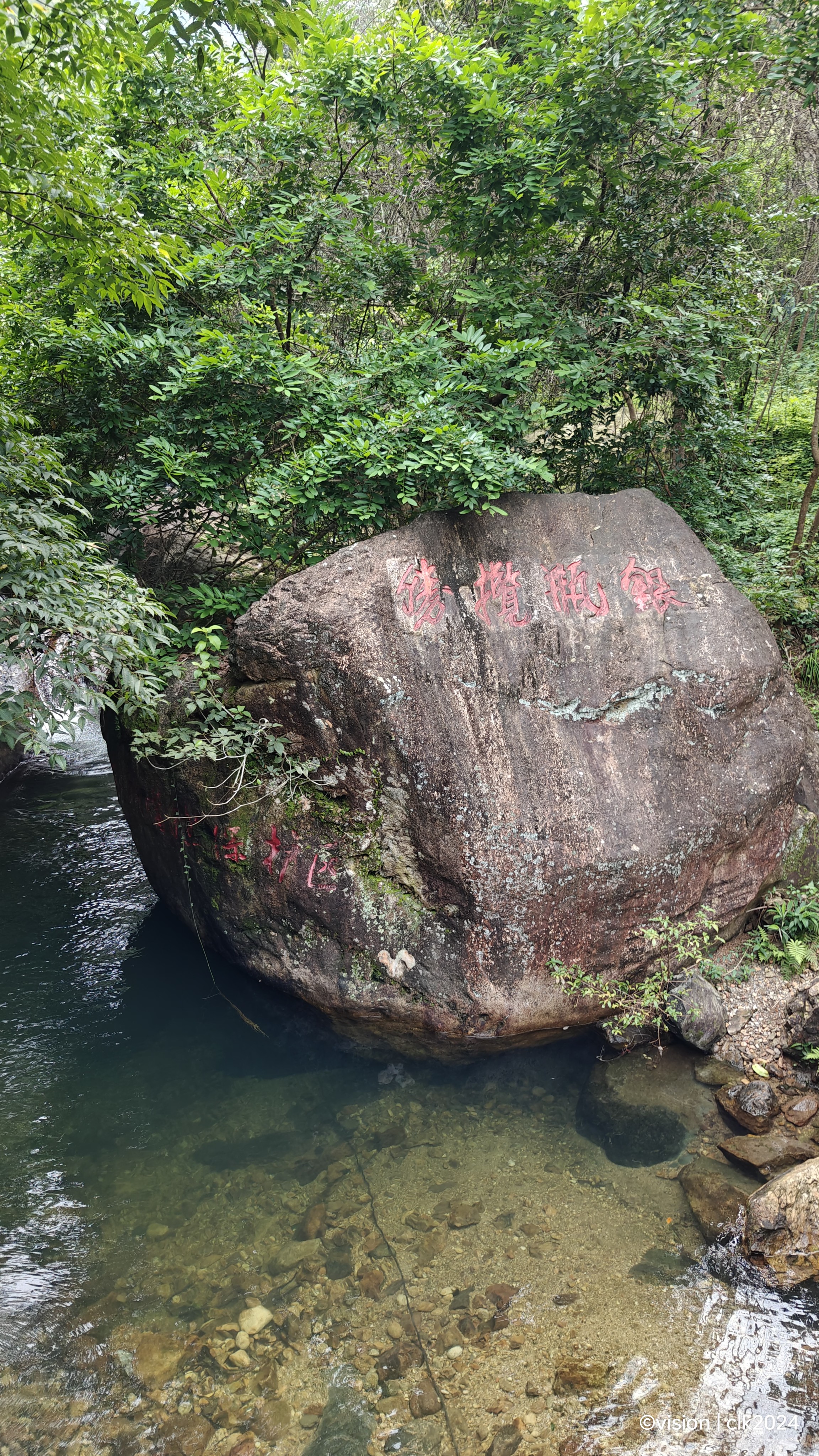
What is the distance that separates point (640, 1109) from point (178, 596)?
5.07 meters

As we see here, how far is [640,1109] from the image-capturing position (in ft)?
17.1

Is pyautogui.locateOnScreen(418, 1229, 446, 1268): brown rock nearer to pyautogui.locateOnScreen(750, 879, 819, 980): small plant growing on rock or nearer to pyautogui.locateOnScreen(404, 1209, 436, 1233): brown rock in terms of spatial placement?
pyautogui.locateOnScreen(404, 1209, 436, 1233): brown rock

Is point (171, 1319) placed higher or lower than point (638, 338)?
lower

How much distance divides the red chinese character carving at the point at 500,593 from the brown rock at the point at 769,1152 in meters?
3.60

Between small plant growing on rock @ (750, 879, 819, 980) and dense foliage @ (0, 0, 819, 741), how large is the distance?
12.5ft

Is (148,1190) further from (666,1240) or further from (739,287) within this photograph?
(739,287)

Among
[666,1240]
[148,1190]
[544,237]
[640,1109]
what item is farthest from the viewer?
[544,237]

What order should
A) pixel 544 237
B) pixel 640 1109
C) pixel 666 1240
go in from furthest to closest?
pixel 544 237
pixel 640 1109
pixel 666 1240

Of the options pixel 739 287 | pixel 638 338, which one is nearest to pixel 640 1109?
pixel 638 338

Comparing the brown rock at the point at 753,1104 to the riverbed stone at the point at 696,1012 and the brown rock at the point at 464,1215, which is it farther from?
the brown rock at the point at 464,1215

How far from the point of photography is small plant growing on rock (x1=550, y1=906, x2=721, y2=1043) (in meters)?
5.49

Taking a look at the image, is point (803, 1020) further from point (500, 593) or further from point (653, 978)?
point (500, 593)

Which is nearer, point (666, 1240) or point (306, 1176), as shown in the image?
point (666, 1240)

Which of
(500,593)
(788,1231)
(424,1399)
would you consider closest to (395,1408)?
(424,1399)
